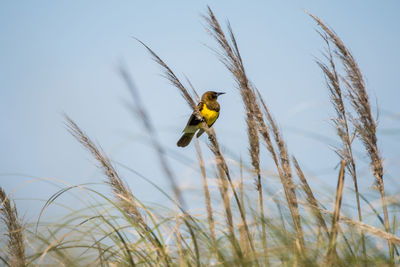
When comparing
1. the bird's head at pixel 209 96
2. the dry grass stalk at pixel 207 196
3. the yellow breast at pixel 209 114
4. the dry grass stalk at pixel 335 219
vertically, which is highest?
the bird's head at pixel 209 96

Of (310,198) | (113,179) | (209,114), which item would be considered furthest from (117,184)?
(209,114)

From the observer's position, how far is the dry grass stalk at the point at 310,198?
2123 mm

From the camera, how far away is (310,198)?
2217mm

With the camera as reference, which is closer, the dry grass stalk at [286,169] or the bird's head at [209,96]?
the dry grass stalk at [286,169]

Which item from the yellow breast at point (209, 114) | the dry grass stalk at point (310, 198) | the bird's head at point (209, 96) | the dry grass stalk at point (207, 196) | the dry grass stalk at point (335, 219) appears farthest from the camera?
the bird's head at point (209, 96)

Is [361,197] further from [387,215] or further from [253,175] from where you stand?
[253,175]

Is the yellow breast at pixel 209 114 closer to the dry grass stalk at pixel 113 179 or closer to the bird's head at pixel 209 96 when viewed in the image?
the bird's head at pixel 209 96

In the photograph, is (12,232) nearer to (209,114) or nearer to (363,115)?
(363,115)

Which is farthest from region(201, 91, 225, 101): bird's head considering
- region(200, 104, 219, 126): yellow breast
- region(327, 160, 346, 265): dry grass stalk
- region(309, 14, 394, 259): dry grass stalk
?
region(327, 160, 346, 265): dry grass stalk

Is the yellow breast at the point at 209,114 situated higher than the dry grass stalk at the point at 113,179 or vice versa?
the yellow breast at the point at 209,114

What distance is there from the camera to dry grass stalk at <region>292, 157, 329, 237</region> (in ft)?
6.97

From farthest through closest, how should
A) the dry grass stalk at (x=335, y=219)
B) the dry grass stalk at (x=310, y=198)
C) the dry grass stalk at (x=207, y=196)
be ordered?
the dry grass stalk at (x=310, y=198) < the dry grass stalk at (x=207, y=196) < the dry grass stalk at (x=335, y=219)

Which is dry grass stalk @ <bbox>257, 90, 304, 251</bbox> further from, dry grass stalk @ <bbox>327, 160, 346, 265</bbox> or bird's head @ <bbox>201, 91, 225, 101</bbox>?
bird's head @ <bbox>201, 91, 225, 101</bbox>

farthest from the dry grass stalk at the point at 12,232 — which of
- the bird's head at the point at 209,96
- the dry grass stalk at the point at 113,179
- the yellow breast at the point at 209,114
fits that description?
the bird's head at the point at 209,96
